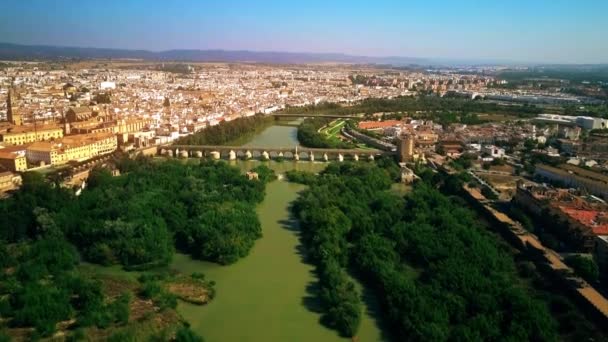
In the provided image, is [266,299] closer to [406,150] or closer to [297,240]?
[297,240]

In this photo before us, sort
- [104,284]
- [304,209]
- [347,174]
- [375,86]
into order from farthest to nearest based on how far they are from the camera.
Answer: [375,86]
[347,174]
[304,209]
[104,284]

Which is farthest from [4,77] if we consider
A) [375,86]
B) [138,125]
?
[375,86]

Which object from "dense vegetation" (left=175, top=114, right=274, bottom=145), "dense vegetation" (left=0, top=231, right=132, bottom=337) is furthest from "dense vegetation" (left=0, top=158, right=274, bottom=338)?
"dense vegetation" (left=175, top=114, right=274, bottom=145)

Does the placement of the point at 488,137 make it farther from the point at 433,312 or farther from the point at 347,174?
the point at 433,312

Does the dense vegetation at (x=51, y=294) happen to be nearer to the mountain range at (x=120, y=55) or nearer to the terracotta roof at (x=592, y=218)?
the terracotta roof at (x=592, y=218)

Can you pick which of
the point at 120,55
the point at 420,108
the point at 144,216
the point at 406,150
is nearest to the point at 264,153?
the point at 406,150

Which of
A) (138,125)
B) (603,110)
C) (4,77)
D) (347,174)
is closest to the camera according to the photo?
(347,174)
